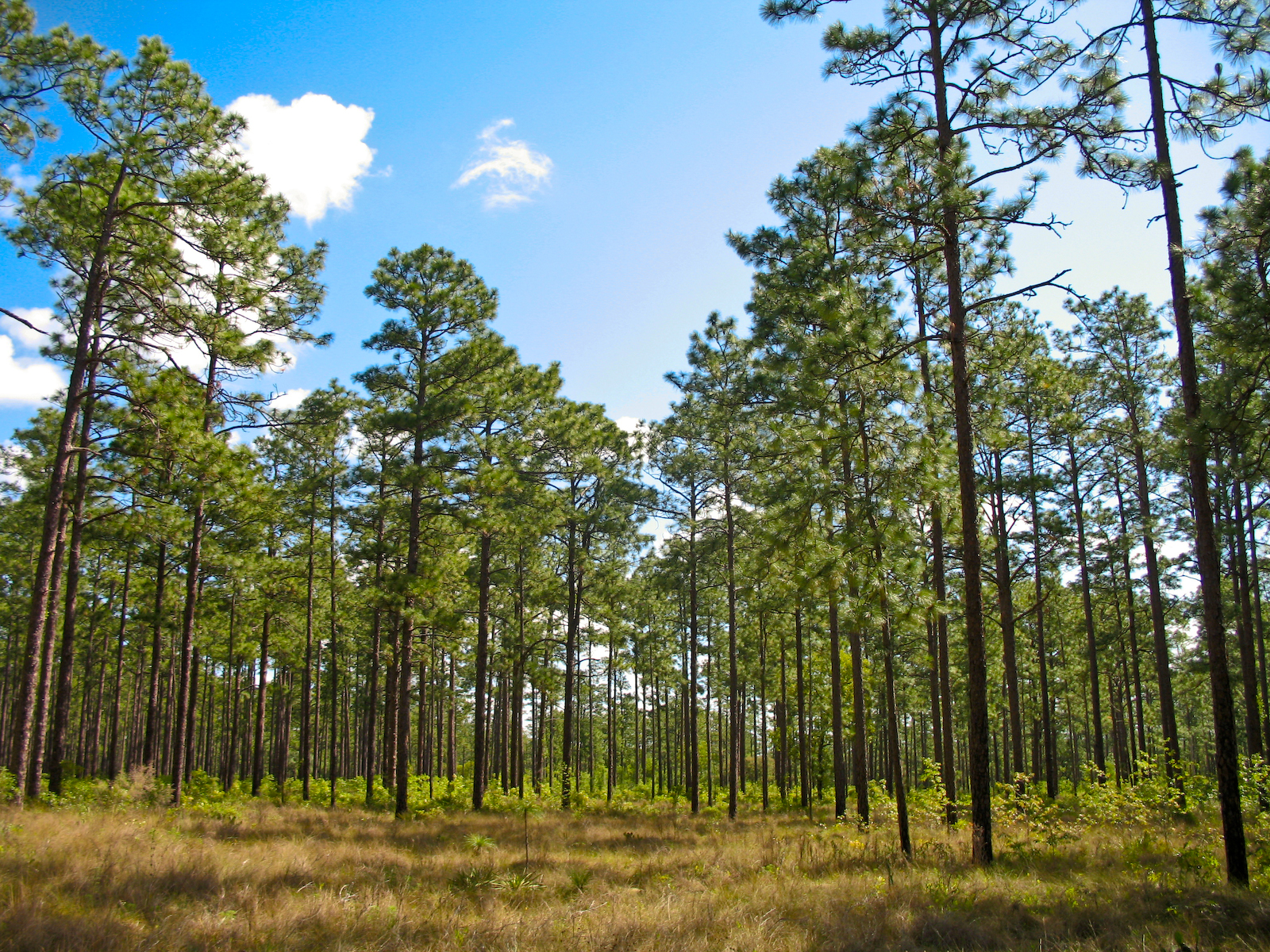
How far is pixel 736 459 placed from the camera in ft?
66.0

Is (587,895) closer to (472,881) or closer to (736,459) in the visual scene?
(472,881)

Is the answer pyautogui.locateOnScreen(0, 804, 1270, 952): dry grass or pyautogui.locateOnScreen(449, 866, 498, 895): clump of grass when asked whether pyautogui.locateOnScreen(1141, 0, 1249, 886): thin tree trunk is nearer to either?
pyautogui.locateOnScreen(0, 804, 1270, 952): dry grass

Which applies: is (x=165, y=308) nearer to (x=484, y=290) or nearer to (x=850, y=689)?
(x=484, y=290)

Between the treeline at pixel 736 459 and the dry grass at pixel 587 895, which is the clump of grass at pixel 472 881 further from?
the treeline at pixel 736 459

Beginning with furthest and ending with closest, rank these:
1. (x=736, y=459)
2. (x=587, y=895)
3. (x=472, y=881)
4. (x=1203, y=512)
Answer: (x=736, y=459) → (x=472, y=881) → (x=587, y=895) → (x=1203, y=512)

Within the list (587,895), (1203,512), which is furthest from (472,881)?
(1203,512)

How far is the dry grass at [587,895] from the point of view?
243 inches

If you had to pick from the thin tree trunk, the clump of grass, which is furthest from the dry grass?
the thin tree trunk

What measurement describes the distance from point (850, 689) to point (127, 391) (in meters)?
25.5

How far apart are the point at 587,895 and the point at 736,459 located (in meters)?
13.2

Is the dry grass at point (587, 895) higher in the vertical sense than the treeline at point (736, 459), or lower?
lower

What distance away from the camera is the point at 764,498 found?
14.1m

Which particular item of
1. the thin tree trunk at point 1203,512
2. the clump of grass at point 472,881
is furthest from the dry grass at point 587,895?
the thin tree trunk at point 1203,512

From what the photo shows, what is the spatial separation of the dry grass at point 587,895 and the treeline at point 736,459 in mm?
1299
